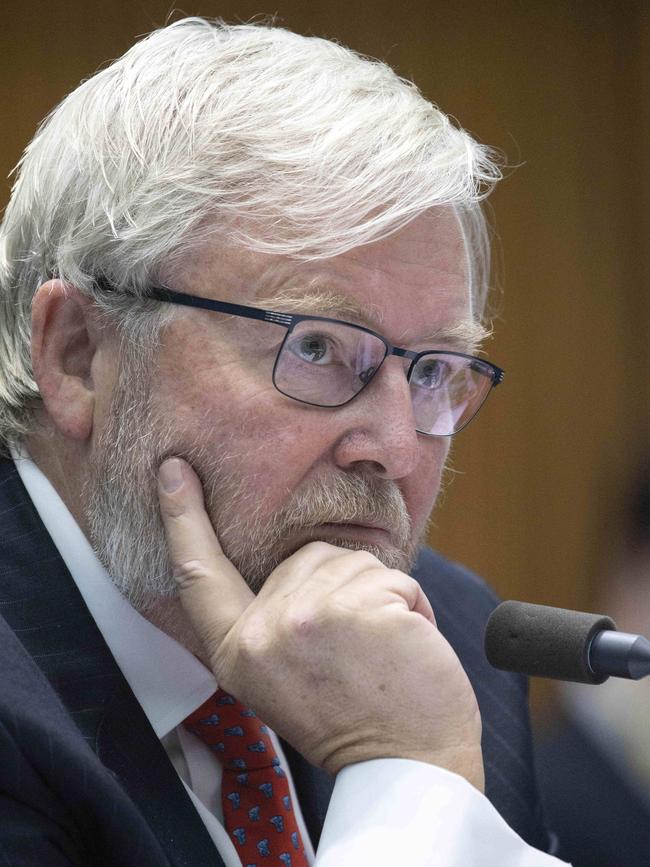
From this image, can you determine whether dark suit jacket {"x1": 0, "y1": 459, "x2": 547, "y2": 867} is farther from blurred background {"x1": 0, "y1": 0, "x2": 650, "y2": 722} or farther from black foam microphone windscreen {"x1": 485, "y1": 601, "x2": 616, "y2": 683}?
blurred background {"x1": 0, "y1": 0, "x2": 650, "y2": 722}

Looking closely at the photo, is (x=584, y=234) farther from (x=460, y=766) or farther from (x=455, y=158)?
(x=460, y=766)

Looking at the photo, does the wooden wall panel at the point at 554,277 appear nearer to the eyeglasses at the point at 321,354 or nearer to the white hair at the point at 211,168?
the white hair at the point at 211,168

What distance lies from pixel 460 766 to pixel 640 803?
3.30 ft

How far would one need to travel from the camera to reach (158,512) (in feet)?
5.53

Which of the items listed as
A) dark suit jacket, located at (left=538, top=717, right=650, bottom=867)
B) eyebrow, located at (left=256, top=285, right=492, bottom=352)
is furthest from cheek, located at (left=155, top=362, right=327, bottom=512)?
dark suit jacket, located at (left=538, top=717, right=650, bottom=867)

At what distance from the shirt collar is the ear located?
0.42 ft

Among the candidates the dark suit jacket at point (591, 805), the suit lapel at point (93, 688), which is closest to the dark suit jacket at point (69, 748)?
the suit lapel at point (93, 688)

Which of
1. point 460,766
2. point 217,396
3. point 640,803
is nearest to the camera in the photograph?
point 460,766

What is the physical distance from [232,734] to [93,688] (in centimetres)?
25

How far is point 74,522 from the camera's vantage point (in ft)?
5.79

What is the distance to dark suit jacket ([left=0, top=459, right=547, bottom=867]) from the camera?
1.38m

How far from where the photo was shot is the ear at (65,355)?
174 cm

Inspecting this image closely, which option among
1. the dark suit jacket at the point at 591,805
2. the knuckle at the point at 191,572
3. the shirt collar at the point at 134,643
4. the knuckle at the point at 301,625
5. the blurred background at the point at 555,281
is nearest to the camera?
the knuckle at the point at 301,625

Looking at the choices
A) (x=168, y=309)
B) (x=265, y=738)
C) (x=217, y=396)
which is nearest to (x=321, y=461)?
(x=217, y=396)
